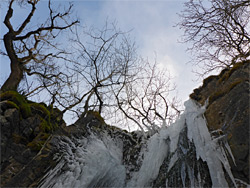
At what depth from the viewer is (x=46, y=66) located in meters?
9.77

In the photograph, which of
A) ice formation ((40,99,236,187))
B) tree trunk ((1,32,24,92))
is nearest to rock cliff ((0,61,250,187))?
ice formation ((40,99,236,187))

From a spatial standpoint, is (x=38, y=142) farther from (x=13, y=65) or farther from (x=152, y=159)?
(x=13, y=65)

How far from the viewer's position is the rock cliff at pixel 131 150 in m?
3.25

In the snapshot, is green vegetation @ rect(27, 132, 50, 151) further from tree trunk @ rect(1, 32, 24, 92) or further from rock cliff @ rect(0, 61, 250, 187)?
tree trunk @ rect(1, 32, 24, 92)

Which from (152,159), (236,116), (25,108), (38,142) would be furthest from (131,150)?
(25,108)

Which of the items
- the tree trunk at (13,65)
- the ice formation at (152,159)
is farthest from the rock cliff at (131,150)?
the tree trunk at (13,65)

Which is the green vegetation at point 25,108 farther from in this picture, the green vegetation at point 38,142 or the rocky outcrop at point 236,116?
the rocky outcrop at point 236,116

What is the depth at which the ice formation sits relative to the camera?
3.22 meters

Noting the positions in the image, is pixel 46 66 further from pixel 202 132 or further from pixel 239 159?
pixel 239 159

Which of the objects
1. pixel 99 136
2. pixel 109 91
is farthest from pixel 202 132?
pixel 109 91

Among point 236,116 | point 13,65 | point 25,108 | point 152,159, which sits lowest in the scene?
point 152,159

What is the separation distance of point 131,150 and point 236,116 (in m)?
2.54

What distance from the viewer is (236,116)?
3438 millimetres

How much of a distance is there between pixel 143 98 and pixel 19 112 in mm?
5009
